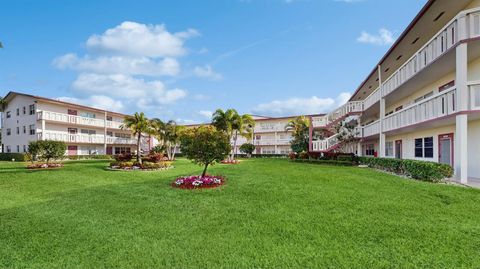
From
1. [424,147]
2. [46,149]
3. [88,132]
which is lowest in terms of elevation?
[46,149]

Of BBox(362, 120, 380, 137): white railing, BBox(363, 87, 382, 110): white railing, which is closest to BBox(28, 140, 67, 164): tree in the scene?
BBox(362, 120, 380, 137): white railing

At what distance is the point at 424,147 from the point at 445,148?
272 cm

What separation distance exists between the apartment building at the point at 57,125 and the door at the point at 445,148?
1587 inches

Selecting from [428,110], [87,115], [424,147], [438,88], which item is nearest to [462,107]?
[428,110]

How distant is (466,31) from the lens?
11438 millimetres

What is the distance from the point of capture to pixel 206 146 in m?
13.1

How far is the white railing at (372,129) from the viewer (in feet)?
74.0

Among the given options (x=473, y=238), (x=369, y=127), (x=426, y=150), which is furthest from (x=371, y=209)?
(x=369, y=127)

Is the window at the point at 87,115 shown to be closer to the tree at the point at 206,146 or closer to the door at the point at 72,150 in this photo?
the door at the point at 72,150

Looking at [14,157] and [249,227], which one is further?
[14,157]

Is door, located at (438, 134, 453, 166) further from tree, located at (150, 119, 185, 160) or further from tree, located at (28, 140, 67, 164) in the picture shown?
tree, located at (150, 119, 185, 160)

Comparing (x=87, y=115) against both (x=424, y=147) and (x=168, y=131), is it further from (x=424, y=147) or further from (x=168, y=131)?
(x=424, y=147)

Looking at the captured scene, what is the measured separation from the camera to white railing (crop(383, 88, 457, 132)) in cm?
1223

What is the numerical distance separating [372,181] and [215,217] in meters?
8.13
